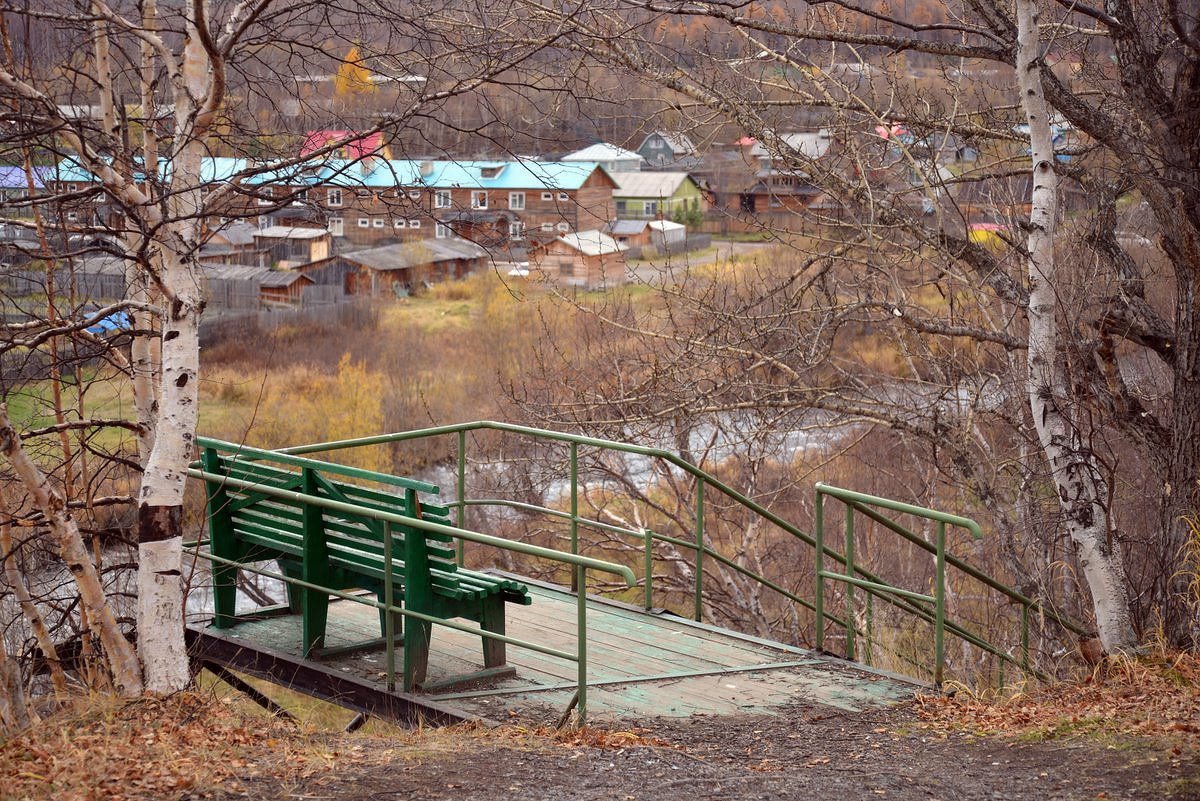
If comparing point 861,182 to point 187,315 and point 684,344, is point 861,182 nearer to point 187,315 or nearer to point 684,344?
point 684,344

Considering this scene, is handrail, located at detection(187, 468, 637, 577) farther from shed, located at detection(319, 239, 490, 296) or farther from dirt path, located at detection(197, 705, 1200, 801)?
shed, located at detection(319, 239, 490, 296)

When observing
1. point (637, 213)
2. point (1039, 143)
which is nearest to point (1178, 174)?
point (1039, 143)

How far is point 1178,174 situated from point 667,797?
5742mm

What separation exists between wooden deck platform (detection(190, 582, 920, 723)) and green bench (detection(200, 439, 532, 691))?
0.19 m

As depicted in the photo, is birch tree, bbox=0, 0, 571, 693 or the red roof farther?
the red roof

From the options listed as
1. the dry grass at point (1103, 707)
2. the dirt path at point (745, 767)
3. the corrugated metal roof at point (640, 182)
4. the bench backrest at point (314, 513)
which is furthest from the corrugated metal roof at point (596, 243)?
the corrugated metal roof at point (640, 182)

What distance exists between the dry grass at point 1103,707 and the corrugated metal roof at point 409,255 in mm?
38194

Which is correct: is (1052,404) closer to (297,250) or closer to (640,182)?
(640,182)

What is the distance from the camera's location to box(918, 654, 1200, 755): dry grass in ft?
19.0

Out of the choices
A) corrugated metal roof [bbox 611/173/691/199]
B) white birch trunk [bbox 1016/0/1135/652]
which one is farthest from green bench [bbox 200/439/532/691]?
corrugated metal roof [bbox 611/173/691/199]

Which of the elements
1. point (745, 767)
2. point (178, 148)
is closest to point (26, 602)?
point (178, 148)

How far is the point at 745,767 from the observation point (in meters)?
5.54

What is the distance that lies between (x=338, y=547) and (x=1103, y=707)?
4194mm

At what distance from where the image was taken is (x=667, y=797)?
4.95m
